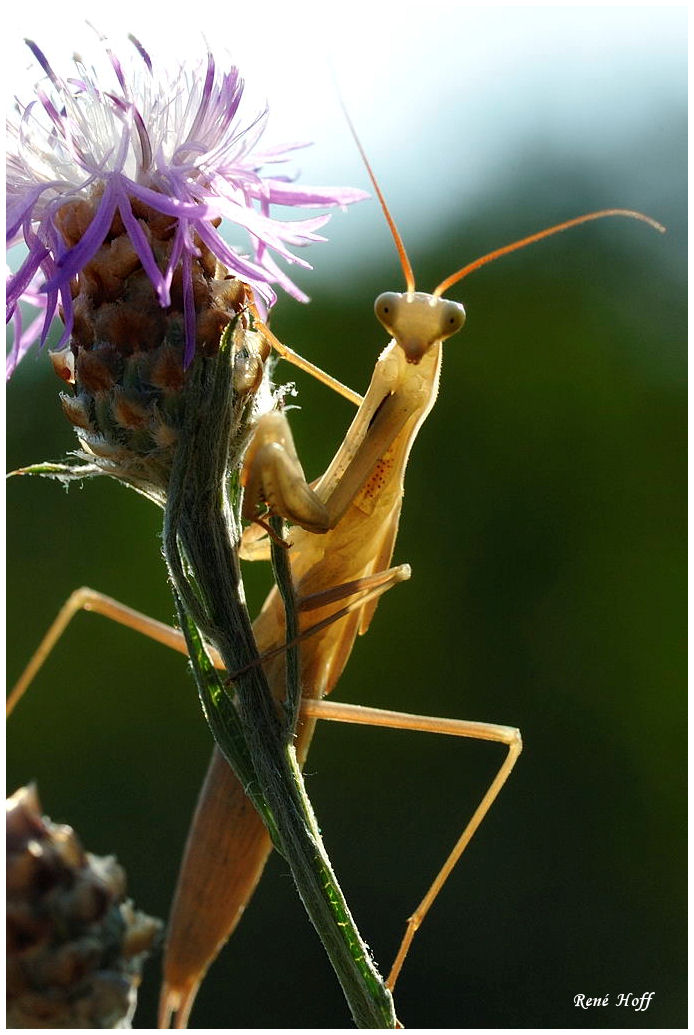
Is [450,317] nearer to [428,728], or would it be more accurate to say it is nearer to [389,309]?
[389,309]

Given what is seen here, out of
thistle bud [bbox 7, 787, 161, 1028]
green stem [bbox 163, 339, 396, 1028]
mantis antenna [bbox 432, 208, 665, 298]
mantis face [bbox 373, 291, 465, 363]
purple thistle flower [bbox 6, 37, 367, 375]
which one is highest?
mantis antenna [bbox 432, 208, 665, 298]

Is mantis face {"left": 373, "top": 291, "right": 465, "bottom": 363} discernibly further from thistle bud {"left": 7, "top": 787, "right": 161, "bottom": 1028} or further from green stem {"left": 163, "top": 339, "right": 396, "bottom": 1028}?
thistle bud {"left": 7, "top": 787, "right": 161, "bottom": 1028}

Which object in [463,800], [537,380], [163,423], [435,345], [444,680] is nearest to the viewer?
[163,423]

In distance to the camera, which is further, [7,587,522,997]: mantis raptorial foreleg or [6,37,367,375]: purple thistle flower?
[7,587,522,997]: mantis raptorial foreleg

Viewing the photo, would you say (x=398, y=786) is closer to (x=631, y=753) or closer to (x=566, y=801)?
(x=566, y=801)

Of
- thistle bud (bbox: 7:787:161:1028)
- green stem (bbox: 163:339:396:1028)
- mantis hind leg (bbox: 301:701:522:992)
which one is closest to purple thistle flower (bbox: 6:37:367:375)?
green stem (bbox: 163:339:396:1028)

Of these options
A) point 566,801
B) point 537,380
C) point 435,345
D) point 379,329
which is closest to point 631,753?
point 566,801

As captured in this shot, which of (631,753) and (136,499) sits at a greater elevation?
(136,499)
